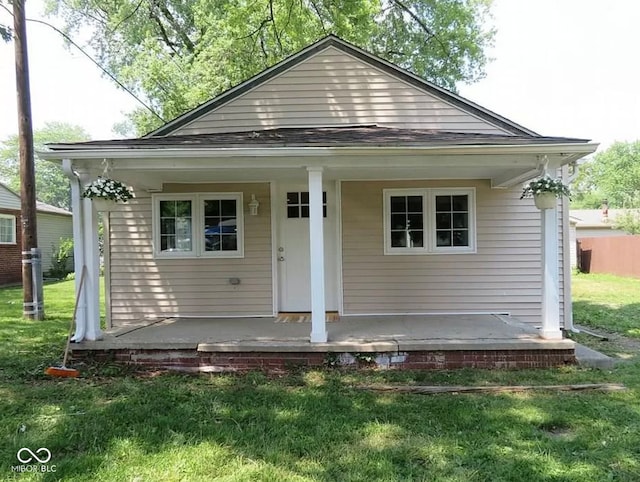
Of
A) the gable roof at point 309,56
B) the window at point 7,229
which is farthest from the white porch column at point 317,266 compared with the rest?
the window at point 7,229

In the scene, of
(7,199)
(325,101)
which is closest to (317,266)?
(325,101)

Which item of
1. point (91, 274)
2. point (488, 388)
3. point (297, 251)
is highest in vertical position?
point (297, 251)

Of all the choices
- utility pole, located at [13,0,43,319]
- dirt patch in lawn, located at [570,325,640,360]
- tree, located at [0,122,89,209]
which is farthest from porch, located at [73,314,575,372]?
tree, located at [0,122,89,209]

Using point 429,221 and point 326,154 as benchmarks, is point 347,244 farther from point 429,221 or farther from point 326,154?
point 326,154

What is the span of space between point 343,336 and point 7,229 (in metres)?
15.9

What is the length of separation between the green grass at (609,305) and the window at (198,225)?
6.16 m

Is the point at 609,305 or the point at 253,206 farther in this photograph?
the point at 609,305

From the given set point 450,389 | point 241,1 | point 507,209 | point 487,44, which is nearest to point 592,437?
point 450,389

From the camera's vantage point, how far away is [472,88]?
20.3m

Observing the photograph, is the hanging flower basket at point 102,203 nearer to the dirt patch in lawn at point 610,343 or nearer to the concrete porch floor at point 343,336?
the concrete porch floor at point 343,336

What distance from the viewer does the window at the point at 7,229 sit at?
621 inches

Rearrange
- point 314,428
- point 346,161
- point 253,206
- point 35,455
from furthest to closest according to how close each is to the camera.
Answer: point 253,206
point 346,161
point 314,428
point 35,455

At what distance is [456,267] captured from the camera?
6.77 m

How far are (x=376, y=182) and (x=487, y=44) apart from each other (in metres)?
17.2
